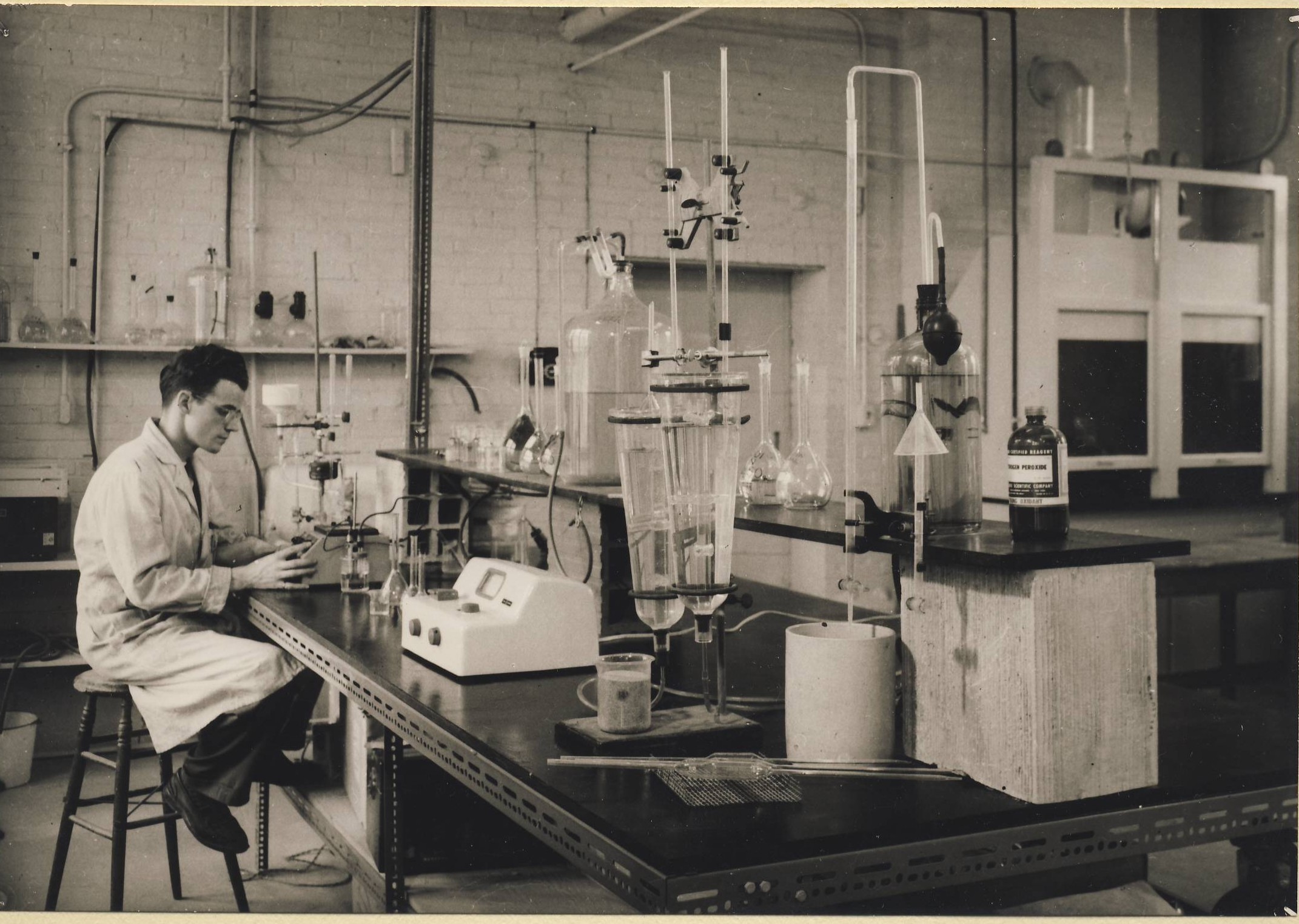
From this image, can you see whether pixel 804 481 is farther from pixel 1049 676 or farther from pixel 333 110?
pixel 333 110

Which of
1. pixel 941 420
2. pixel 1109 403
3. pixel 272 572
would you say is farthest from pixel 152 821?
pixel 1109 403

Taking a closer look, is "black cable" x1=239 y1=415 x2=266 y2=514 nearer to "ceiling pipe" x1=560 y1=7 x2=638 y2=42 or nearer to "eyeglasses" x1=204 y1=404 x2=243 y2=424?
"eyeglasses" x1=204 y1=404 x2=243 y2=424

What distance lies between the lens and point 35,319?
4508 mm

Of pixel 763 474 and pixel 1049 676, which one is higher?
Answer: pixel 763 474

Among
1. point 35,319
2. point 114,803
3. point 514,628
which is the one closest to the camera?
point 514,628

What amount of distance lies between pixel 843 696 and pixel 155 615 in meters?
2.07

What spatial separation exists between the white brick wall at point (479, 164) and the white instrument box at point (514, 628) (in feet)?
10.2

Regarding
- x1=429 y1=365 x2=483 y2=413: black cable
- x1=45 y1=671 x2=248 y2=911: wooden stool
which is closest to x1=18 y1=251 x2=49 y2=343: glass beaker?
x1=429 y1=365 x2=483 y2=413: black cable

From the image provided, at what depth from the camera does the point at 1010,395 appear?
522 cm

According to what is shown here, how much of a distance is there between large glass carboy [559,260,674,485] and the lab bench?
1.81 feet

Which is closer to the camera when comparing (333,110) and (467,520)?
(467,520)

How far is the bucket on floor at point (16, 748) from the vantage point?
Answer: 409cm

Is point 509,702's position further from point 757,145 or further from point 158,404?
point 757,145

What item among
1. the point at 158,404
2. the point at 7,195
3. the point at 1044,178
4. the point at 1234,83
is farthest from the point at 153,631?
the point at 1234,83
